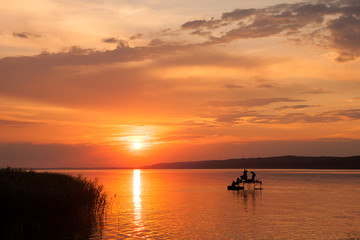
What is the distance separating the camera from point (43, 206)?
35.8m

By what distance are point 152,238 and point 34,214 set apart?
34.9 feet

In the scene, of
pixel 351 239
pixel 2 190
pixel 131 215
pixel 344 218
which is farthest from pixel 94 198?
pixel 344 218

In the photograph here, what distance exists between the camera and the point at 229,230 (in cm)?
3975

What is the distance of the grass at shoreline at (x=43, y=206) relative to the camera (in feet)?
112

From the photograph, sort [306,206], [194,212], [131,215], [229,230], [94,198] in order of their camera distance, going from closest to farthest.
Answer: [229,230], [94,198], [131,215], [194,212], [306,206]

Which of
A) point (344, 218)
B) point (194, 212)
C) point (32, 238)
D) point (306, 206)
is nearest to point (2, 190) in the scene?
point (32, 238)

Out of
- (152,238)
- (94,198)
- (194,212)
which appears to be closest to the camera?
(152,238)

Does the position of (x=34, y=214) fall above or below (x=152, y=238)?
above

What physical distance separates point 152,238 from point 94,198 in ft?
37.7

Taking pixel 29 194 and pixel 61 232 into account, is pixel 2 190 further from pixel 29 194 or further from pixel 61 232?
pixel 61 232

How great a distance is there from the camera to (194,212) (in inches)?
2120

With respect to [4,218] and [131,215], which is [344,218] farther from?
[4,218]

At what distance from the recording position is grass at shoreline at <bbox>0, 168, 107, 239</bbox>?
34000 mm

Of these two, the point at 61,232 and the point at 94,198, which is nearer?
the point at 61,232
